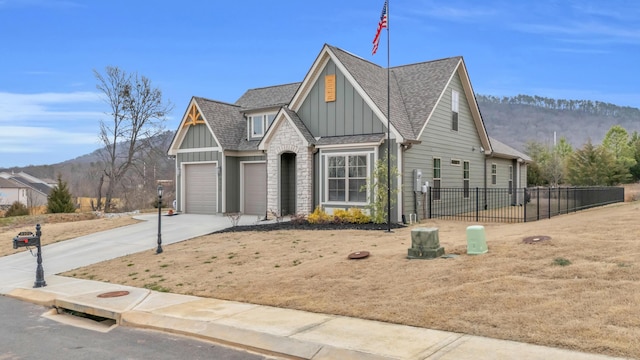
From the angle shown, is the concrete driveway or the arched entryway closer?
the concrete driveway

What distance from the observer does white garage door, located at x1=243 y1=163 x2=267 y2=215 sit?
21438 mm

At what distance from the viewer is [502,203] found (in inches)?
1012

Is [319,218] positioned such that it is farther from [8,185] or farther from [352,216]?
[8,185]

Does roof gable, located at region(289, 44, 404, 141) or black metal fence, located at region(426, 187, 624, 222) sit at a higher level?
roof gable, located at region(289, 44, 404, 141)

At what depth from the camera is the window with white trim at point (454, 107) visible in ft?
67.8

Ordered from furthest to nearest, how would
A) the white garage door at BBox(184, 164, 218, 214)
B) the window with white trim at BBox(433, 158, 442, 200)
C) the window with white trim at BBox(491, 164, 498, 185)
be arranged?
the window with white trim at BBox(491, 164, 498, 185), the white garage door at BBox(184, 164, 218, 214), the window with white trim at BBox(433, 158, 442, 200)

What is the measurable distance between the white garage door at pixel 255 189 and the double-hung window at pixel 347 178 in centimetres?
470

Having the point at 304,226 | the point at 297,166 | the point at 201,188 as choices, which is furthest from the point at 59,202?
the point at 304,226

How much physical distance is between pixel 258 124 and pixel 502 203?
13910 millimetres

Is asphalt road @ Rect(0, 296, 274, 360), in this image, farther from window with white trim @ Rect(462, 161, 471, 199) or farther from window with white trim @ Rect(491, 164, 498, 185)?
window with white trim @ Rect(491, 164, 498, 185)

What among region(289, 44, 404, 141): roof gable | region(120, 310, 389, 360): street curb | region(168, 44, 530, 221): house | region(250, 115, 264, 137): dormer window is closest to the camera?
region(120, 310, 389, 360): street curb

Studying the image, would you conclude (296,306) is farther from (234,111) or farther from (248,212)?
(234,111)

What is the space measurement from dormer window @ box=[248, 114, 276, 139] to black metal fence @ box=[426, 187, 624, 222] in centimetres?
798

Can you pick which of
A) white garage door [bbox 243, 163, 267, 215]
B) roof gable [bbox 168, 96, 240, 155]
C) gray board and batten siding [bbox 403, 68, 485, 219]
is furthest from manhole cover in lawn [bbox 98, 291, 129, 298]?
roof gable [bbox 168, 96, 240, 155]
